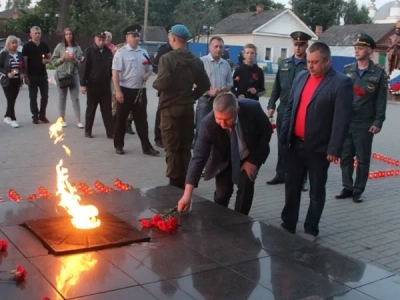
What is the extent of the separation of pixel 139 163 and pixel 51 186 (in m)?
1.83

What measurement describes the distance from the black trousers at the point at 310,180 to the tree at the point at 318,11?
191ft

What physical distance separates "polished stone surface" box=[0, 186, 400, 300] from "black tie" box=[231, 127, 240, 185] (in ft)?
1.67

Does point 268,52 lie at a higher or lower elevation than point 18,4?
lower

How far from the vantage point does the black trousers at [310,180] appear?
16.7 feet

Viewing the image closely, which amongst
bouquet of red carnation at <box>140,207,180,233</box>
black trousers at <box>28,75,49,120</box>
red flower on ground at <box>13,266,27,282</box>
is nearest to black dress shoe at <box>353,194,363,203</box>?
bouquet of red carnation at <box>140,207,180,233</box>

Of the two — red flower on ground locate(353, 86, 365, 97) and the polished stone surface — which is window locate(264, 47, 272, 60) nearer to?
red flower on ground locate(353, 86, 365, 97)

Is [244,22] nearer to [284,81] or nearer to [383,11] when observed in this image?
[383,11]

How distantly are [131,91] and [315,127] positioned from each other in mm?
4593

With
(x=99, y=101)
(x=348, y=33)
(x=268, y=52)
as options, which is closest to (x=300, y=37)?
(x=99, y=101)

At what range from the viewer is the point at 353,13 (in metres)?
66.7

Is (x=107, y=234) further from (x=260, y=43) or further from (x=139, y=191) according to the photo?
(x=260, y=43)

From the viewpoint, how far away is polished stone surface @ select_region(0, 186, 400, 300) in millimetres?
3309

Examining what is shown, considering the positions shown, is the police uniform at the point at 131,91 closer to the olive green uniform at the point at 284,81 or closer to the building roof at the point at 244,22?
the olive green uniform at the point at 284,81

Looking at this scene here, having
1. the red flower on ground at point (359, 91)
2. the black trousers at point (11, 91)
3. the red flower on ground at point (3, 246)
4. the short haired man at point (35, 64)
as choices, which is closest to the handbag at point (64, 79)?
the short haired man at point (35, 64)
